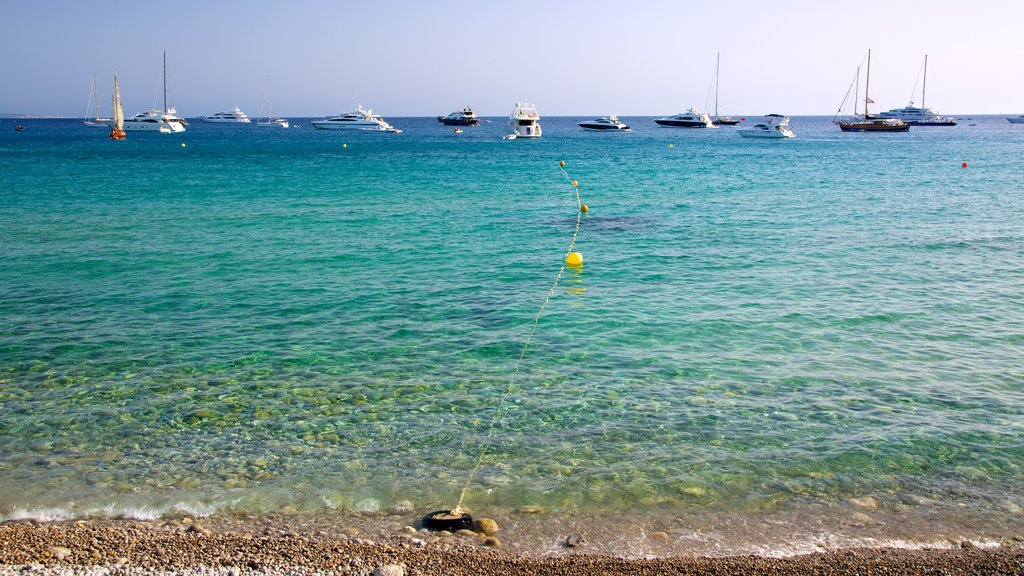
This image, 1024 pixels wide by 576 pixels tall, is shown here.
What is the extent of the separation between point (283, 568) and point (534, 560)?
181 cm

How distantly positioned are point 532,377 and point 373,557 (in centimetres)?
477

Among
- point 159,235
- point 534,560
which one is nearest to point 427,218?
point 159,235

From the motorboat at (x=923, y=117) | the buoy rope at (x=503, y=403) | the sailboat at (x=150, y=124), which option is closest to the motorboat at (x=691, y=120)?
the motorboat at (x=923, y=117)

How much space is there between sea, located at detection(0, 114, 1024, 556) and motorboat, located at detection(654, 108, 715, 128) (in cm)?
11316

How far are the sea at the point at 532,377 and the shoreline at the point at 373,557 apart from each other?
11.6 inches

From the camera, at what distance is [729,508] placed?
6.74 metres

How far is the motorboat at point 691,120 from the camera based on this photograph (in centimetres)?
13238

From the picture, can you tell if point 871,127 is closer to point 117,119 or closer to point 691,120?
point 691,120

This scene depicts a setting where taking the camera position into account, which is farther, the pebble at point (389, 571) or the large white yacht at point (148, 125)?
the large white yacht at point (148, 125)

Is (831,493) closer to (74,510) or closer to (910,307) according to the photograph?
(74,510)

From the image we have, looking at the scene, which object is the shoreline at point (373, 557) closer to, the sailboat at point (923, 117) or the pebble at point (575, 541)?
the pebble at point (575, 541)

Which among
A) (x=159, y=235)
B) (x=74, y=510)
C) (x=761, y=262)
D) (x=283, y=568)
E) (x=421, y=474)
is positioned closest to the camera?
(x=283, y=568)

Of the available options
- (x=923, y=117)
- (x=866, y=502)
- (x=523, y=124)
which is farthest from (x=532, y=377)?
(x=923, y=117)

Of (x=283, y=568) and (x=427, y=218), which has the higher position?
(x=427, y=218)
